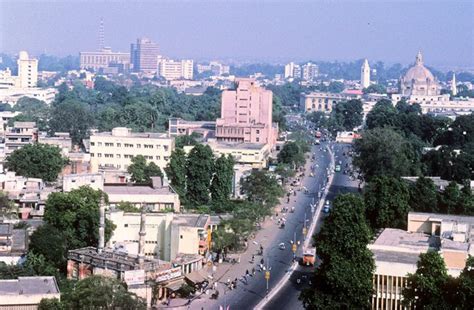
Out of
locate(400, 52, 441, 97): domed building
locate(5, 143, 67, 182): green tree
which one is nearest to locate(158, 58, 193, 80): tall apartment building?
locate(400, 52, 441, 97): domed building

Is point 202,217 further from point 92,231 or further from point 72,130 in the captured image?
point 72,130

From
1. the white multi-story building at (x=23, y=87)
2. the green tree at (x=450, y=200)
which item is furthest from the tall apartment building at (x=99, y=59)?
the green tree at (x=450, y=200)

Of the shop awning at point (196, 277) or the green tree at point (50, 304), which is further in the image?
the shop awning at point (196, 277)

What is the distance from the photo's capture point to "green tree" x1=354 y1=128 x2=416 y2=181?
134 ft

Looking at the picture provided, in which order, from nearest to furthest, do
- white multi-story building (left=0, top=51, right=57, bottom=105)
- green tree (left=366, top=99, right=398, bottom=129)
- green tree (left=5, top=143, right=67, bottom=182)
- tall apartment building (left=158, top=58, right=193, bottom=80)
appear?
green tree (left=5, top=143, right=67, bottom=182), green tree (left=366, top=99, right=398, bottom=129), white multi-story building (left=0, top=51, right=57, bottom=105), tall apartment building (left=158, top=58, right=193, bottom=80)

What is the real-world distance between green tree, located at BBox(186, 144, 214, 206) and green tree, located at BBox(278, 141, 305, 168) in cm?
1423

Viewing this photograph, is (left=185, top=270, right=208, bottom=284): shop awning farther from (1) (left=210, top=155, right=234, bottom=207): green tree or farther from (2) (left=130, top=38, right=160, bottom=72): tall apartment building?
(2) (left=130, top=38, right=160, bottom=72): tall apartment building

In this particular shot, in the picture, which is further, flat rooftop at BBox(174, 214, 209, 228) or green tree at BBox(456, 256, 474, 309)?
flat rooftop at BBox(174, 214, 209, 228)

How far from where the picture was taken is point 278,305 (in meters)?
23.9

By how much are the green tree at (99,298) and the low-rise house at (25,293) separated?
2.66 feet

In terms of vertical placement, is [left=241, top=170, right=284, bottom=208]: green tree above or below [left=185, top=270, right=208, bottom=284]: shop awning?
above

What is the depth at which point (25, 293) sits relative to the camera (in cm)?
1962

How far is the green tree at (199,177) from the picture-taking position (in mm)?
35281

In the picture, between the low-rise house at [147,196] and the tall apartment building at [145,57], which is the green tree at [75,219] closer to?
the low-rise house at [147,196]
